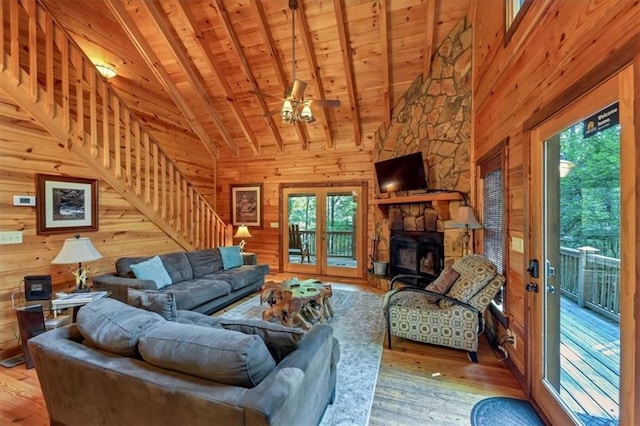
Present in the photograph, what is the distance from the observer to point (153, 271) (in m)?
3.82

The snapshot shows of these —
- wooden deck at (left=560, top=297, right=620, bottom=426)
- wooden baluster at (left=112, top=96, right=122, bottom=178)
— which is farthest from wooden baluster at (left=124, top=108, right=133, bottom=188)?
wooden deck at (left=560, top=297, right=620, bottom=426)

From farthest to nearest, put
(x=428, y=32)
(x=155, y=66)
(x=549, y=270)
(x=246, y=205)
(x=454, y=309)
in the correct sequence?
(x=246, y=205), (x=155, y=66), (x=428, y=32), (x=454, y=309), (x=549, y=270)

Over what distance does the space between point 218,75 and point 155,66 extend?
1.11 m

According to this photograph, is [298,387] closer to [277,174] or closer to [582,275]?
[582,275]

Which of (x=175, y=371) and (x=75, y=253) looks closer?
(x=175, y=371)

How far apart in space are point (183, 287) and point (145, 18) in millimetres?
4417

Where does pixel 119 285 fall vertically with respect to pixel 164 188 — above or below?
below

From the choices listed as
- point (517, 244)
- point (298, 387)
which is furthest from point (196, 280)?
point (517, 244)

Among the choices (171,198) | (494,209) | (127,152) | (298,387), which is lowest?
(298,387)

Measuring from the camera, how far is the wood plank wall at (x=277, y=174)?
6.17 meters

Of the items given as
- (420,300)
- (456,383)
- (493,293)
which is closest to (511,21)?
(493,293)

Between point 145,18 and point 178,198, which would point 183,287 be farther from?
point 145,18

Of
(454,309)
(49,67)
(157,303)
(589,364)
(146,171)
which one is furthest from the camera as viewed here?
(146,171)

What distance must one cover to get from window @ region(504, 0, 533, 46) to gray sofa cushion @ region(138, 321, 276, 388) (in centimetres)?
321
